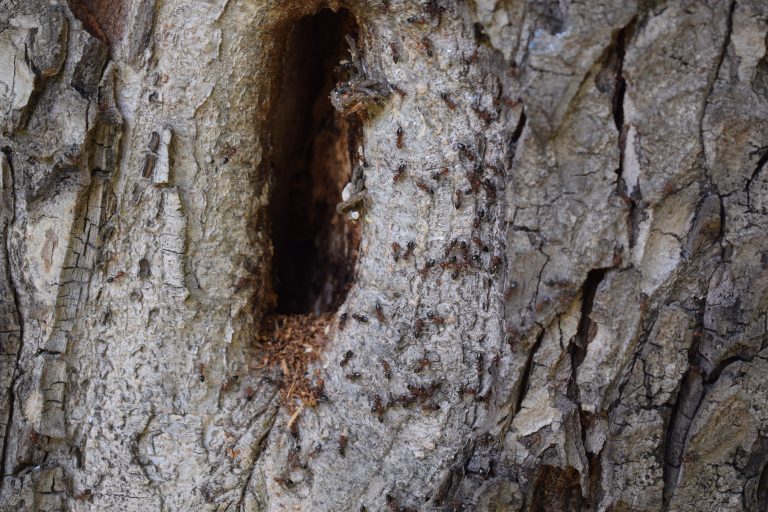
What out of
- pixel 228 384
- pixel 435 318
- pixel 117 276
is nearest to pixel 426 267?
pixel 435 318

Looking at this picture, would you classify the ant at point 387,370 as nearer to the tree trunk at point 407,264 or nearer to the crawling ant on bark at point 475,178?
the tree trunk at point 407,264

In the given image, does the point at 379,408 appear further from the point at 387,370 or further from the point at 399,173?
the point at 399,173

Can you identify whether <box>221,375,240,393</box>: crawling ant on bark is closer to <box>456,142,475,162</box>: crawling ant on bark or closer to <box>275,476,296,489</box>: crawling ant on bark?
<box>275,476,296,489</box>: crawling ant on bark

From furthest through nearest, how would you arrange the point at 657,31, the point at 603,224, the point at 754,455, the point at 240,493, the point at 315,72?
the point at 315,72 < the point at 240,493 < the point at 754,455 < the point at 603,224 < the point at 657,31

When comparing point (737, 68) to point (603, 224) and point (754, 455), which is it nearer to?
point (603, 224)

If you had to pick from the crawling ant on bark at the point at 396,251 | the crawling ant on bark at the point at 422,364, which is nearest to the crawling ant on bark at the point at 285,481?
the crawling ant on bark at the point at 422,364

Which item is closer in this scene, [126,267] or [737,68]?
[737,68]

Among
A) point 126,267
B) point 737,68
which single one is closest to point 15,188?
point 126,267

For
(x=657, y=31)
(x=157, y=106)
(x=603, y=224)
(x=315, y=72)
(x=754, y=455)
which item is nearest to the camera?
(x=657, y=31)
